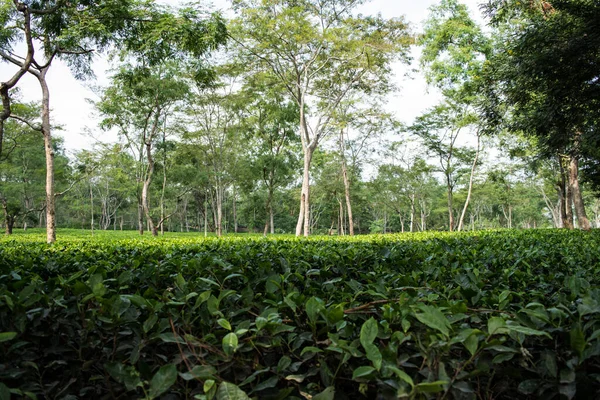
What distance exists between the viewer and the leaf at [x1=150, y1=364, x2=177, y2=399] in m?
0.73

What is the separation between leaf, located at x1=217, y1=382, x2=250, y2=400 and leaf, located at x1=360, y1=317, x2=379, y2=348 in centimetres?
29

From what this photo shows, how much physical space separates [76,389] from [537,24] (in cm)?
1079

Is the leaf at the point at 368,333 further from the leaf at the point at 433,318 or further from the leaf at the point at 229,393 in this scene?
the leaf at the point at 229,393

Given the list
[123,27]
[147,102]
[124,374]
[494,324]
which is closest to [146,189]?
[147,102]

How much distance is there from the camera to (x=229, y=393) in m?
0.71

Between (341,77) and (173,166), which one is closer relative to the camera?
(341,77)

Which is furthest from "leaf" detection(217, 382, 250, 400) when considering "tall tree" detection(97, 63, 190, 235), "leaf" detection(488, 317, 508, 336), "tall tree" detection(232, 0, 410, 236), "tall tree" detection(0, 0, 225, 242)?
"tall tree" detection(97, 63, 190, 235)

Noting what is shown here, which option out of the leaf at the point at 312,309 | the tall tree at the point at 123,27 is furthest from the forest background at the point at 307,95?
the leaf at the point at 312,309

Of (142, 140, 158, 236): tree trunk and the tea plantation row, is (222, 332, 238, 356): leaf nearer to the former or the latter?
the tea plantation row

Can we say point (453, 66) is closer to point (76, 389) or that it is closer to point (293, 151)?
point (293, 151)

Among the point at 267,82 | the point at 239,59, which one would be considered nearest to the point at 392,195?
the point at 267,82

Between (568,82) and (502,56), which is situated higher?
(502,56)

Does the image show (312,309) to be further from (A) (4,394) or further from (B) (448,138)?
(B) (448,138)

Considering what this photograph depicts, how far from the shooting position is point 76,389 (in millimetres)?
996
